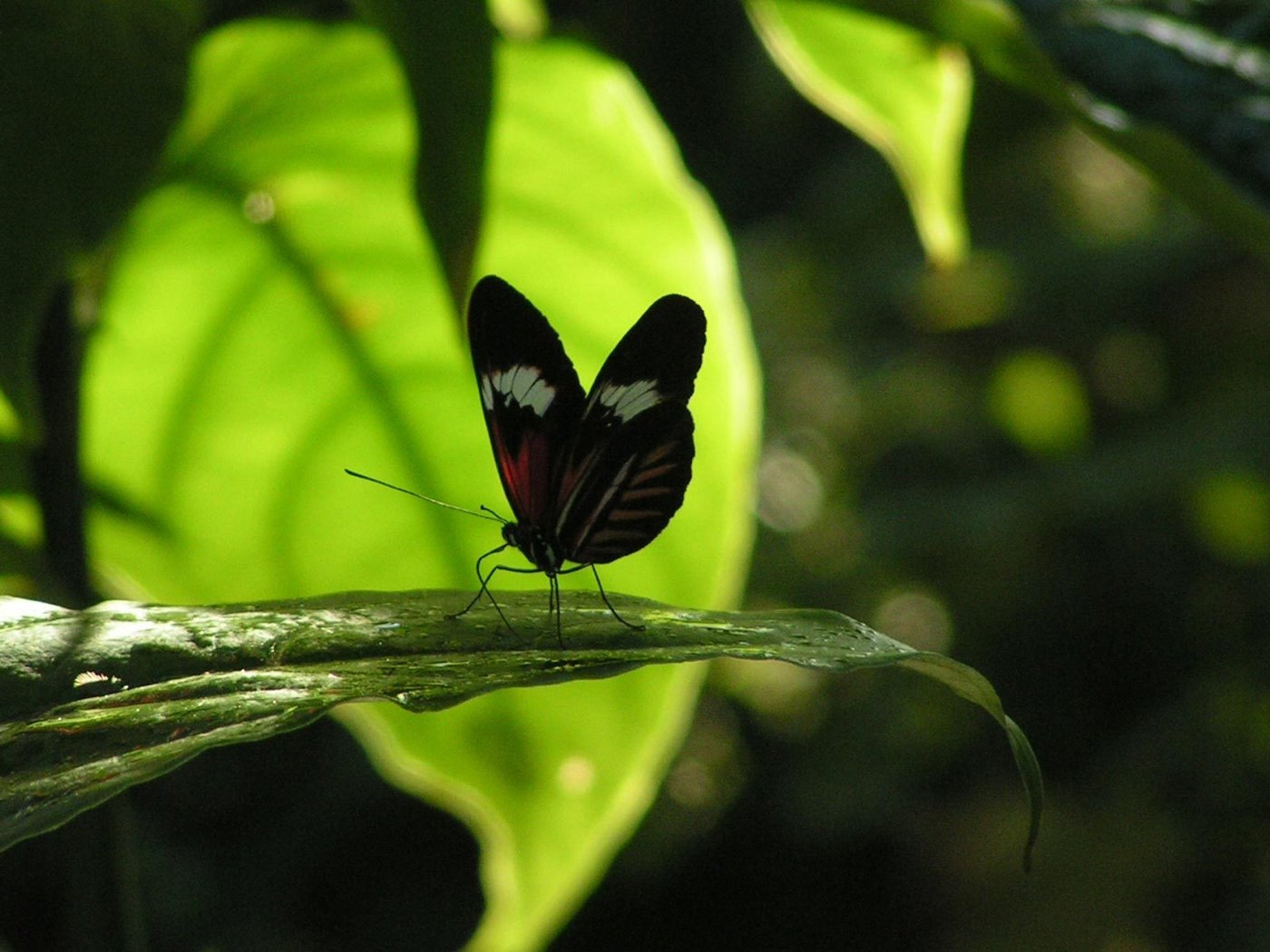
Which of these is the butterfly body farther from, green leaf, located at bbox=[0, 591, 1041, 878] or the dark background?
the dark background

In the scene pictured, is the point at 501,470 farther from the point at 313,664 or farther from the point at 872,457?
the point at 872,457

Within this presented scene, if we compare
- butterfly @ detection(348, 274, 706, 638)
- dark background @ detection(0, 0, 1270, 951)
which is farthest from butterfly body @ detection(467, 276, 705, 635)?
dark background @ detection(0, 0, 1270, 951)

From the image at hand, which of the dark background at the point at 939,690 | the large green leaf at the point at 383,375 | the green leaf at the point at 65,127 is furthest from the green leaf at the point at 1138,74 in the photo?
the dark background at the point at 939,690

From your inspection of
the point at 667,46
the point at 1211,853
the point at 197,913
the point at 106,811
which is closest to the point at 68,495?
the point at 106,811

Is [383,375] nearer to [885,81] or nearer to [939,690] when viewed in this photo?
[885,81]

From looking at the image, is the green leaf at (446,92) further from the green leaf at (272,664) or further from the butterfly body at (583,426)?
the green leaf at (272,664)

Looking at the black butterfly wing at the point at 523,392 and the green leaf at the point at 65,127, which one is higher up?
the green leaf at the point at 65,127
